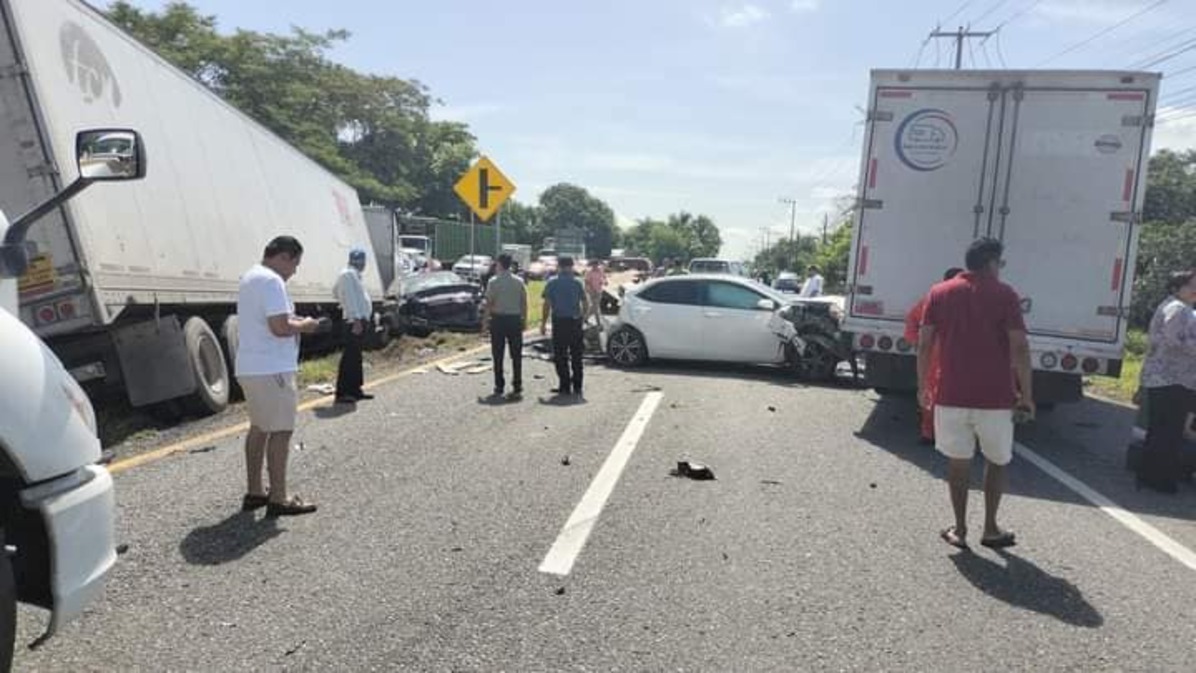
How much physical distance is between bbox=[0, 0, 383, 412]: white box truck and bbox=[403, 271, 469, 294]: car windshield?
625 cm

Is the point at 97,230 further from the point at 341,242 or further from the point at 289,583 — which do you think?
the point at 341,242

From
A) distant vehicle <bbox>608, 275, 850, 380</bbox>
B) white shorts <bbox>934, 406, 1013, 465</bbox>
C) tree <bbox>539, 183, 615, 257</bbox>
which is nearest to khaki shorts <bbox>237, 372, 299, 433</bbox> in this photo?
white shorts <bbox>934, 406, 1013, 465</bbox>

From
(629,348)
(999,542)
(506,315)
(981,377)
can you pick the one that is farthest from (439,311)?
(999,542)

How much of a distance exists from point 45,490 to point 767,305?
11355 millimetres

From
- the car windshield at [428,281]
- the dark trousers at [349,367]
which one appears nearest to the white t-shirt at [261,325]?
the dark trousers at [349,367]

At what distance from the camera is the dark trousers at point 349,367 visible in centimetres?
970

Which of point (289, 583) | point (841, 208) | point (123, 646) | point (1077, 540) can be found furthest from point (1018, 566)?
point (841, 208)

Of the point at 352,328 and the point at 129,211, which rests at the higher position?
the point at 129,211

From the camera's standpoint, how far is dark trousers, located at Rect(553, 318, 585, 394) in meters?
10.8

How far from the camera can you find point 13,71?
21.1 ft

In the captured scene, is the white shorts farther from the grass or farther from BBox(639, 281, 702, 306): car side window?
BBox(639, 281, 702, 306): car side window

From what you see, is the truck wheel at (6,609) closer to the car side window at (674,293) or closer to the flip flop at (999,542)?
the flip flop at (999,542)

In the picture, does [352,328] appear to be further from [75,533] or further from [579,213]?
[579,213]

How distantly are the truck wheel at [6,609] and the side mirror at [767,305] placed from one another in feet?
37.5
